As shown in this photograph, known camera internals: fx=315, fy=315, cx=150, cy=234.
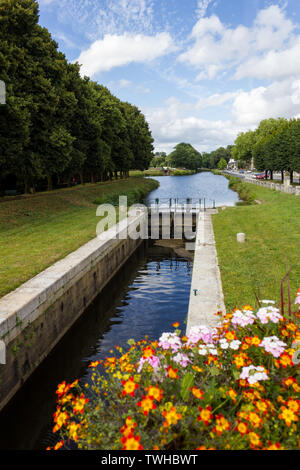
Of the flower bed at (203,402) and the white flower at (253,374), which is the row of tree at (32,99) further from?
the white flower at (253,374)

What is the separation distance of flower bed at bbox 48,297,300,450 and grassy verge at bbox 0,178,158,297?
6.14m

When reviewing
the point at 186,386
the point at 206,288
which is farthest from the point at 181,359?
the point at 206,288

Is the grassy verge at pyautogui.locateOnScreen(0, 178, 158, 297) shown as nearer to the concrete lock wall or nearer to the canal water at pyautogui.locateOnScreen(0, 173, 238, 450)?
the concrete lock wall

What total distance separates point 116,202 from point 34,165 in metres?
12.4

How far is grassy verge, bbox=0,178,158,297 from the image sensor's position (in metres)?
10.9

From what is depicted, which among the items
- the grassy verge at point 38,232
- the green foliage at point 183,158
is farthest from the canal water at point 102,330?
the green foliage at point 183,158

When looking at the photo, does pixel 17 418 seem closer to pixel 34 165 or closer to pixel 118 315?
pixel 118 315

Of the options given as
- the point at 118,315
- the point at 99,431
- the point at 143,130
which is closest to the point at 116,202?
the point at 118,315

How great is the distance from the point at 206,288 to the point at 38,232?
11138mm

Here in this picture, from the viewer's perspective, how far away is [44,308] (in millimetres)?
8789

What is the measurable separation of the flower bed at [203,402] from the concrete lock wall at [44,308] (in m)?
3.98

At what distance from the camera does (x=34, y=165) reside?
70.7 ft

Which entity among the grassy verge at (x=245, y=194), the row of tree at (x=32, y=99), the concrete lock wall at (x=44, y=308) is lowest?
the concrete lock wall at (x=44, y=308)

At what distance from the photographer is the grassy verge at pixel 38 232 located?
35.8ft
